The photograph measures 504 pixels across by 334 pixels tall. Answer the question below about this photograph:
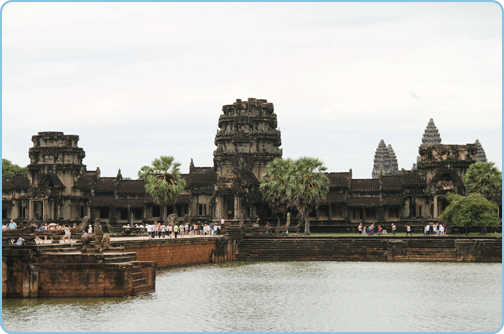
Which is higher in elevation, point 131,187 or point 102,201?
point 131,187

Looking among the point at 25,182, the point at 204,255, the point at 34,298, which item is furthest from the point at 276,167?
the point at 34,298

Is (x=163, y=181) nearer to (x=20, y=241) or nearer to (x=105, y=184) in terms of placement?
(x=105, y=184)

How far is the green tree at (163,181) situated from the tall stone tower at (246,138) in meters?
12.8

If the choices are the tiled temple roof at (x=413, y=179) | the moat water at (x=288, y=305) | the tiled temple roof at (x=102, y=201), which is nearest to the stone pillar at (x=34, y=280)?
the moat water at (x=288, y=305)

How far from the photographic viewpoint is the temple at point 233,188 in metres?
89.2

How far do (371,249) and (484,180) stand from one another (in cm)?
2218

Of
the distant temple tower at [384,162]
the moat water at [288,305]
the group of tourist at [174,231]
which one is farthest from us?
the distant temple tower at [384,162]

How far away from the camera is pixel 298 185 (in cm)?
7725

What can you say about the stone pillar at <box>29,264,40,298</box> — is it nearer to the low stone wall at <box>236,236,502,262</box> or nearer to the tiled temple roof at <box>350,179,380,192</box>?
the low stone wall at <box>236,236,502,262</box>

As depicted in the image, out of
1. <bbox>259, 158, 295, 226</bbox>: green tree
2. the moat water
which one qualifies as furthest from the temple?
the moat water

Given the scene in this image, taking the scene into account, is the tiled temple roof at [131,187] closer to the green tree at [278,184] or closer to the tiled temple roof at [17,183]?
the tiled temple roof at [17,183]

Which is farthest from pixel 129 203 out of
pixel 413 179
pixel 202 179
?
pixel 413 179

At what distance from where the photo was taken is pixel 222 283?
49.6m

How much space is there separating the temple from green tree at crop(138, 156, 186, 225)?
6644mm
